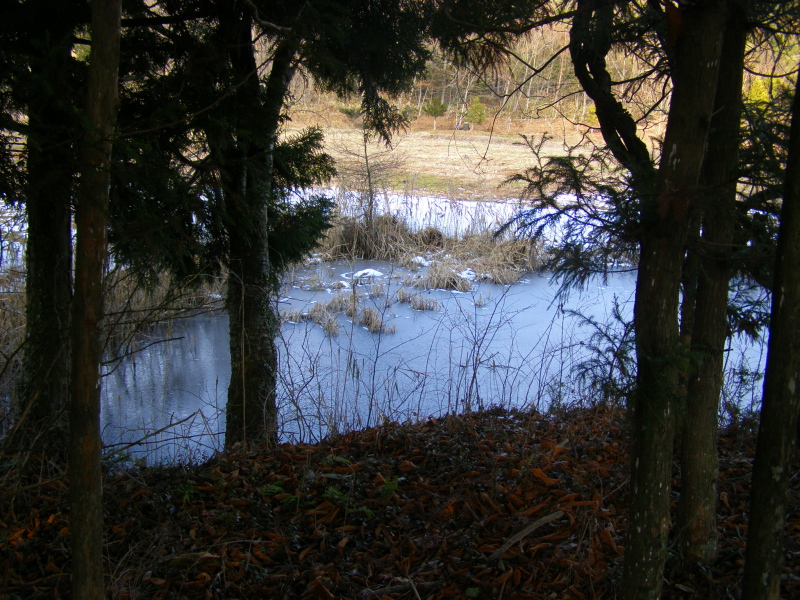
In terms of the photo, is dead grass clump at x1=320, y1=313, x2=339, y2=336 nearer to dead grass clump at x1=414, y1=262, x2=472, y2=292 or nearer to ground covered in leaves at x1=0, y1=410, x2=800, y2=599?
dead grass clump at x1=414, y1=262, x2=472, y2=292

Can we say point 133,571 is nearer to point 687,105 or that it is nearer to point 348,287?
point 687,105

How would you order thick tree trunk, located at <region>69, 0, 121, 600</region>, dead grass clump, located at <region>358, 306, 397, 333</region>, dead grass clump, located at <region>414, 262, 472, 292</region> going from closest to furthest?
thick tree trunk, located at <region>69, 0, 121, 600</region>
dead grass clump, located at <region>358, 306, 397, 333</region>
dead grass clump, located at <region>414, 262, 472, 292</region>

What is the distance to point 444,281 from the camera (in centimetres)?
931

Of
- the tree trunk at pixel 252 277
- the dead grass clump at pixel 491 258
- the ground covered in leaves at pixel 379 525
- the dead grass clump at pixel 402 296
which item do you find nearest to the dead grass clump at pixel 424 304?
the dead grass clump at pixel 402 296

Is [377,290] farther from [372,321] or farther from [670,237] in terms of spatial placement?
[670,237]

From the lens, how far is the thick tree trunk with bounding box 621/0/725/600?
1.76 m

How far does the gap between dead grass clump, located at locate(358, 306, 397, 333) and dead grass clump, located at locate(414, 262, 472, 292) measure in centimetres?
188

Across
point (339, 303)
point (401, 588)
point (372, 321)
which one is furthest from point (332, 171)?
point (339, 303)

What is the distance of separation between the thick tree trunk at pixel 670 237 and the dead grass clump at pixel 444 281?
7.35 meters

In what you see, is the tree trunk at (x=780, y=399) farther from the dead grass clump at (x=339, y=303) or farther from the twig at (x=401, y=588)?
the dead grass clump at (x=339, y=303)

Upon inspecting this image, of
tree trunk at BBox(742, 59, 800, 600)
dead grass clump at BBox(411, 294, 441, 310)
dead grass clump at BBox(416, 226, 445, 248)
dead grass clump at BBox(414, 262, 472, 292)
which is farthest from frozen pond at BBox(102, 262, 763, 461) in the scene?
tree trunk at BBox(742, 59, 800, 600)

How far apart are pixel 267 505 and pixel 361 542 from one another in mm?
553

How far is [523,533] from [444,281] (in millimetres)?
6839

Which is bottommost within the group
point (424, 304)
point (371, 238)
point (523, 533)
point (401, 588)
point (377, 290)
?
point (401, 588)
